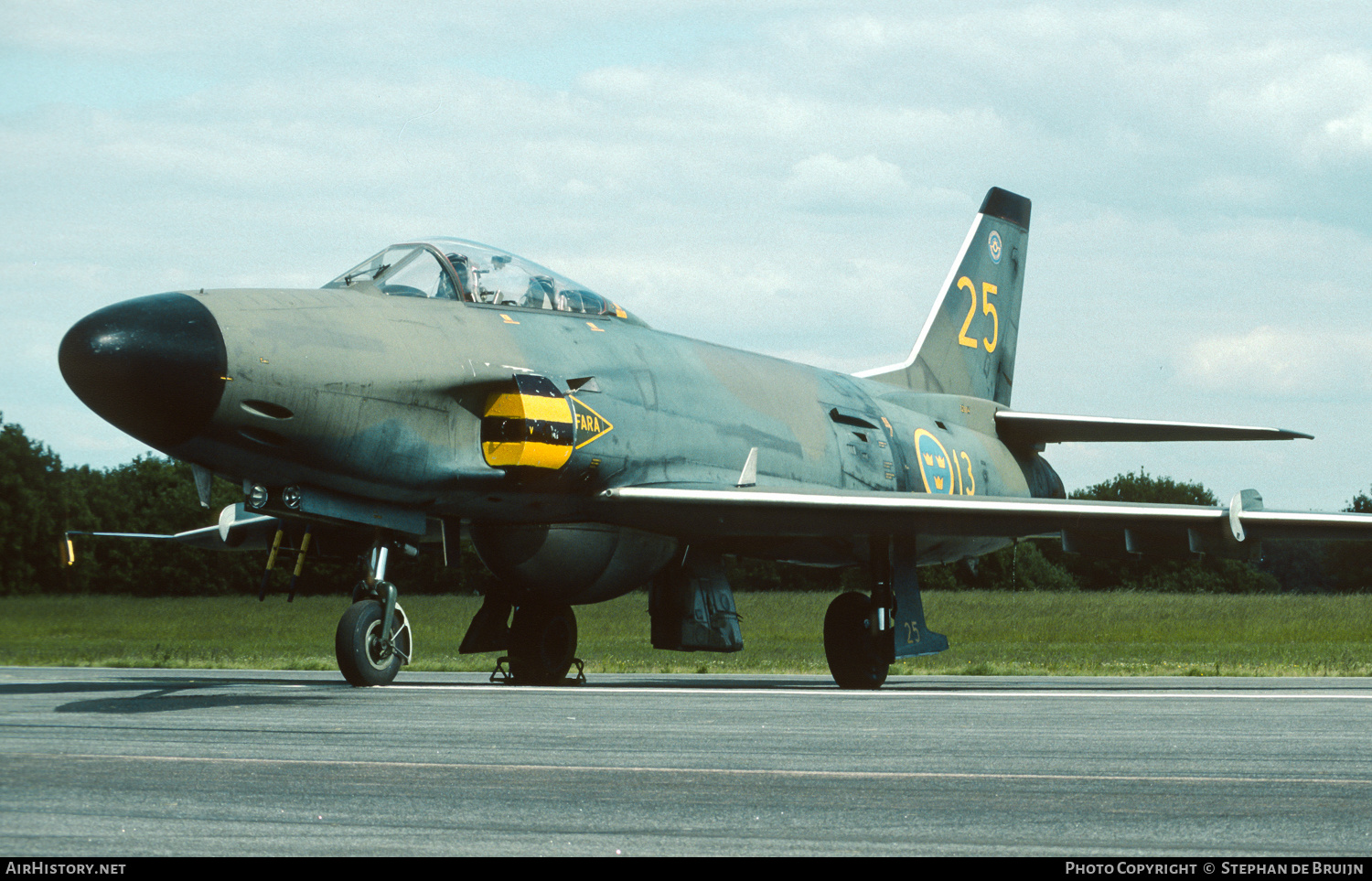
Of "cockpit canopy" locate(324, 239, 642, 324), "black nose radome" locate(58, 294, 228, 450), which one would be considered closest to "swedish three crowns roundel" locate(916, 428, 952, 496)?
"cockpit canopy" locate(324, 239, 642, 324)

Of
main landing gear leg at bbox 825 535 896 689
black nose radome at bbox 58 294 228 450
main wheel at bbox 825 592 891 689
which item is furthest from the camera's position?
main wheel at bbox 825 592 891 689

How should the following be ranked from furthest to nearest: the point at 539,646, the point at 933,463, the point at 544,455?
the point at 933,463 < the point at 539,646 < the point at 544,455

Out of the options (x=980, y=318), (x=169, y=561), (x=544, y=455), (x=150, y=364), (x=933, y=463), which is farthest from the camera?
(x=169, y=561)

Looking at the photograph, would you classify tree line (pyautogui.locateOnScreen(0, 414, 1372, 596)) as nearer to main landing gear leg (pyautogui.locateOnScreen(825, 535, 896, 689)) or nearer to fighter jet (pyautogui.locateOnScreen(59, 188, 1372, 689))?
fighter jet (pyautogui.locateOnScreen(59, 188, 1372, 689))

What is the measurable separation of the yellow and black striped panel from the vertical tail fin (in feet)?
27.3

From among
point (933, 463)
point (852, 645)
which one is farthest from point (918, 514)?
point (933, 463)

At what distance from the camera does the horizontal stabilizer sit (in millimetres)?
18250

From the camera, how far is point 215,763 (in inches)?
238

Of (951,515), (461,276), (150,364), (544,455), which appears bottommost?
(951,515)

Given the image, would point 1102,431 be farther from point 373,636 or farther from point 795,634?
point 795,634

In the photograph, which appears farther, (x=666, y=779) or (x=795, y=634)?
(x=795, y=634)

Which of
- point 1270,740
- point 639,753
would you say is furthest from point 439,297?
point 1270,740

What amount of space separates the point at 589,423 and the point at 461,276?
5.52 ft

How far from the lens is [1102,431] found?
753 inches
